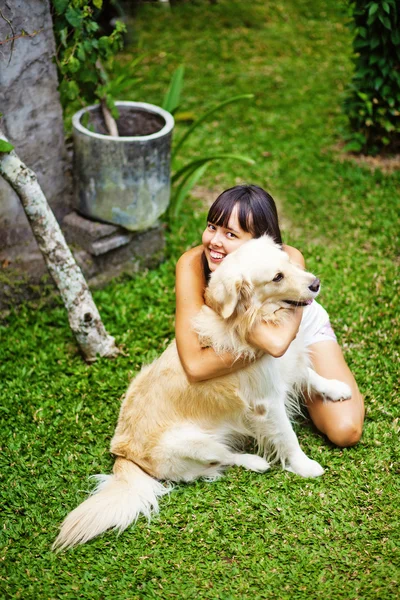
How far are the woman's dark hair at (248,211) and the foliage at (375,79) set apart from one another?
3.06 meters

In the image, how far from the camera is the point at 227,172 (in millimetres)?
5949

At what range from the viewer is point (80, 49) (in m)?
3.84

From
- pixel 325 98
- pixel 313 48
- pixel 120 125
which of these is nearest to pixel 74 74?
pixel 120 125

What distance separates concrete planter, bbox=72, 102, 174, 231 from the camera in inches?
161

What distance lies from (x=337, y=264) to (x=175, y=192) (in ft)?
5.00

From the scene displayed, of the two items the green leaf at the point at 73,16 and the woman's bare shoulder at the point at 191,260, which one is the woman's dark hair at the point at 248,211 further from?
the green leaf at the point at 73,16

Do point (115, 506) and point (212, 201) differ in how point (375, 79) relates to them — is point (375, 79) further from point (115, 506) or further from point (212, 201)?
point (115, 506)

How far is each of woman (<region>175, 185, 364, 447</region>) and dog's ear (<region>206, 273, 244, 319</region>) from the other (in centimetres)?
24

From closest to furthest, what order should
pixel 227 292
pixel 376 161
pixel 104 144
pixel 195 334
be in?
pixel 227 292
pixel 195 334
pixel 104 144
pixel 376 161

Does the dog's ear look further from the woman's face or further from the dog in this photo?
the woman's face

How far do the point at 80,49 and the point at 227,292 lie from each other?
7.32 feet

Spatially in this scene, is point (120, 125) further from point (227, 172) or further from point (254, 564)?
point (254, 564)

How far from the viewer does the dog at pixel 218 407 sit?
2609 millimetres

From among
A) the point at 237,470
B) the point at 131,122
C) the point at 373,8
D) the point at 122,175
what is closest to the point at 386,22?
the point at 373,8
